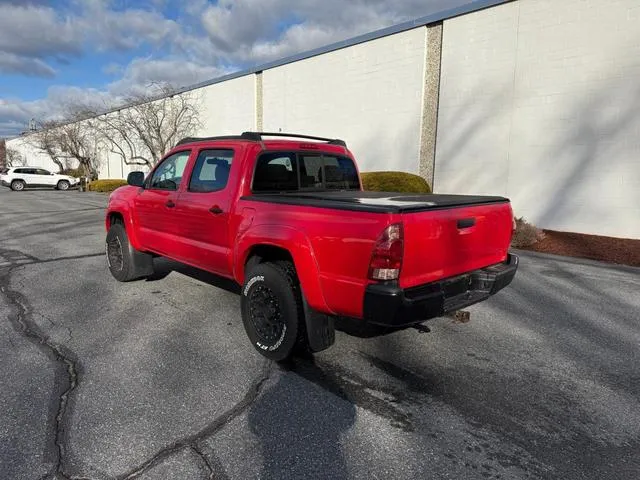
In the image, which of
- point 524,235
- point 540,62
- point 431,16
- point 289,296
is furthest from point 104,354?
point 431,16

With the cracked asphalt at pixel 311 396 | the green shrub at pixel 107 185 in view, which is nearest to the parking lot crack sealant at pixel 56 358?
the cracked asphalt at pixel 311 396

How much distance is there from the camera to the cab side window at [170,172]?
5.29 meters

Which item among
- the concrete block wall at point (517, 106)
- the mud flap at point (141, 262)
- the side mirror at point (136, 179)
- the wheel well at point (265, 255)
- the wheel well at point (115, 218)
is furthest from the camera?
the concrete block wall at point (517, 106)

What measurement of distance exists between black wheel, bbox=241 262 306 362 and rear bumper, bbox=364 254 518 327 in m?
0.74

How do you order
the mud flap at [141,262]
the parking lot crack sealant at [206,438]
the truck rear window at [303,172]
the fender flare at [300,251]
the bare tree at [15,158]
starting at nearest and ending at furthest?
the parking lot crack sealant at [206,438] → the fender flare at [300,251] → the truck rear window at [303,172] → the mud flap at [141,262] → the bare tree at [15,158]

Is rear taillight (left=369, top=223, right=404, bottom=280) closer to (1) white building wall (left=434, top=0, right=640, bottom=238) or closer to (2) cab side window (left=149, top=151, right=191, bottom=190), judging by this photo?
(2) cab side window (left=149, top=151, right=191, bottom=190)

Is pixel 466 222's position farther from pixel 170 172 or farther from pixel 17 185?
pixel 17 185

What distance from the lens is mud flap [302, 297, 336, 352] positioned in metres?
3.55

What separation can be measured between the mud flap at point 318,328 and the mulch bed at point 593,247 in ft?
23.9

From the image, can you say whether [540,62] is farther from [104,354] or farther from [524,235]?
[104,354]

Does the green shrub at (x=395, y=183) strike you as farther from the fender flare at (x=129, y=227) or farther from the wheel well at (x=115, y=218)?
the fender flare at (x=129, y=227)

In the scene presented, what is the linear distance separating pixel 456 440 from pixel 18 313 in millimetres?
4755

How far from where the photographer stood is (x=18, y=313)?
504 cm

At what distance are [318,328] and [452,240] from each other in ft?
4.02
